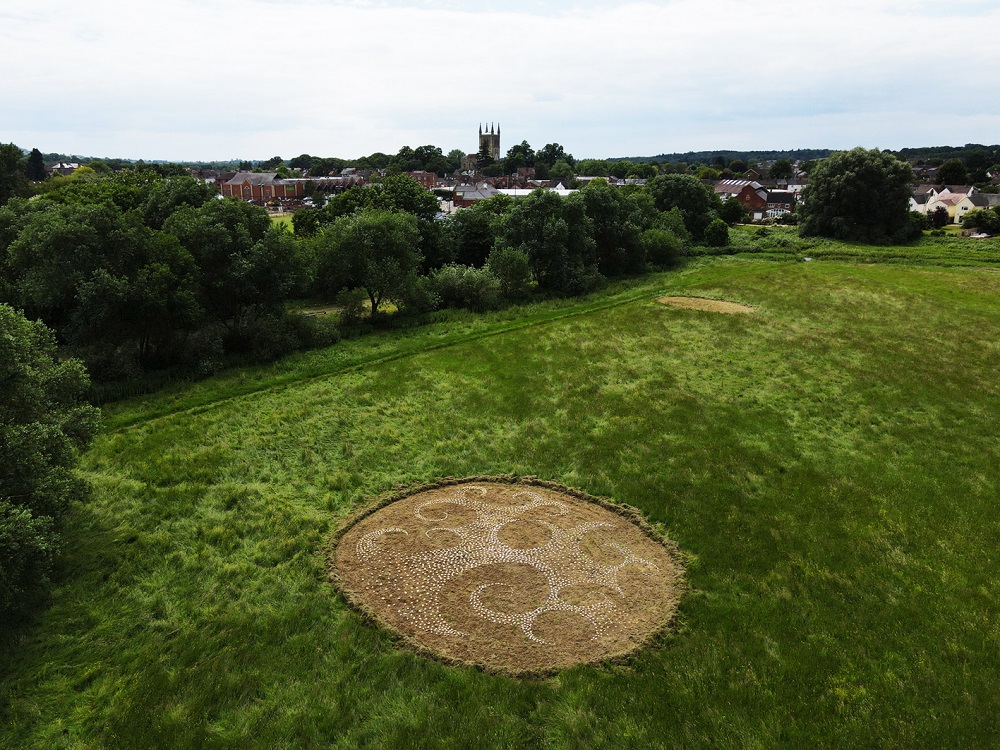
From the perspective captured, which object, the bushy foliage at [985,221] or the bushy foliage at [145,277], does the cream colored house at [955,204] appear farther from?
the bushy foliage at [145,277]

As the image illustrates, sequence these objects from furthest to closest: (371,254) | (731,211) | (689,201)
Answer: (731,211) < (689,201) < (371,254)

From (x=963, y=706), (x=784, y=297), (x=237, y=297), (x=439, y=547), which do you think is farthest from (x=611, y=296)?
(x=963, y=706)

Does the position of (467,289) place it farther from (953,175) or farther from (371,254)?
(953,175)

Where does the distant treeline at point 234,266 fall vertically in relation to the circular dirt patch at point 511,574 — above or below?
above

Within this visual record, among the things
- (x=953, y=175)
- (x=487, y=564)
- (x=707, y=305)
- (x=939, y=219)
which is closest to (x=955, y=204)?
(x=939, y=219)

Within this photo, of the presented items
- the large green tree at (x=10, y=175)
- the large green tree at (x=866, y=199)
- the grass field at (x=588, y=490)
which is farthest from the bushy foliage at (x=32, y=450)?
the large green tree at (x=866, y=199)

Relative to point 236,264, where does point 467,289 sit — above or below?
below
